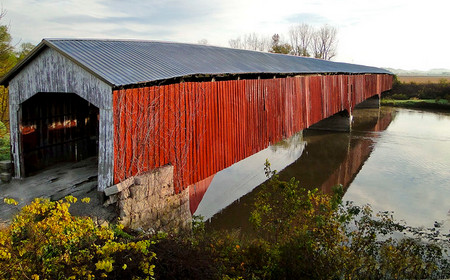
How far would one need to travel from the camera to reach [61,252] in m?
4.41

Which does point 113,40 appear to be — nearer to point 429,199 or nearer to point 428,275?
point 428,275

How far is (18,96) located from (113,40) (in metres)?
2.91

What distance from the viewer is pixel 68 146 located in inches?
421

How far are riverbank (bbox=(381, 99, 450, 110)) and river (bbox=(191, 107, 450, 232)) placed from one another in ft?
50.7

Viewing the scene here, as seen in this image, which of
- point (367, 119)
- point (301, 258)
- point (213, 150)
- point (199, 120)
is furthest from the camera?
point (367, 119)

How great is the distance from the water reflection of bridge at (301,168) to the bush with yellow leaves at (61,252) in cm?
531

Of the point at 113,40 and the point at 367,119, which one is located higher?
the point at 113,40

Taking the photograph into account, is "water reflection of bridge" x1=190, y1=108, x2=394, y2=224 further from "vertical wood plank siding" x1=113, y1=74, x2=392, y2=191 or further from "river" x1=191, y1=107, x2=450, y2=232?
"vertical wood plank siding" x1=113, y1=74, x2=392, y2=191

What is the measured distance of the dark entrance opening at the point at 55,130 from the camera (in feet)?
29.6

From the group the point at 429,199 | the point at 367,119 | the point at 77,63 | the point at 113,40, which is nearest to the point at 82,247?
the point at 77,63

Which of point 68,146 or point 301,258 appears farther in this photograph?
point 68,146

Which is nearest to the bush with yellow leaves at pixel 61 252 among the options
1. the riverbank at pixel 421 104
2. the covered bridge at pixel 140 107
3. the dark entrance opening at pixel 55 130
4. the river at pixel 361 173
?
the covered bridge at pixel 140 107

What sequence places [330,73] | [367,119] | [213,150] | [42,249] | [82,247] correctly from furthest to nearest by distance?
[367,119], [330,73], [213,150], [82,247], [42,249]

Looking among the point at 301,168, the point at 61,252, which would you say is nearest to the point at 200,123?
the point at 61,252
